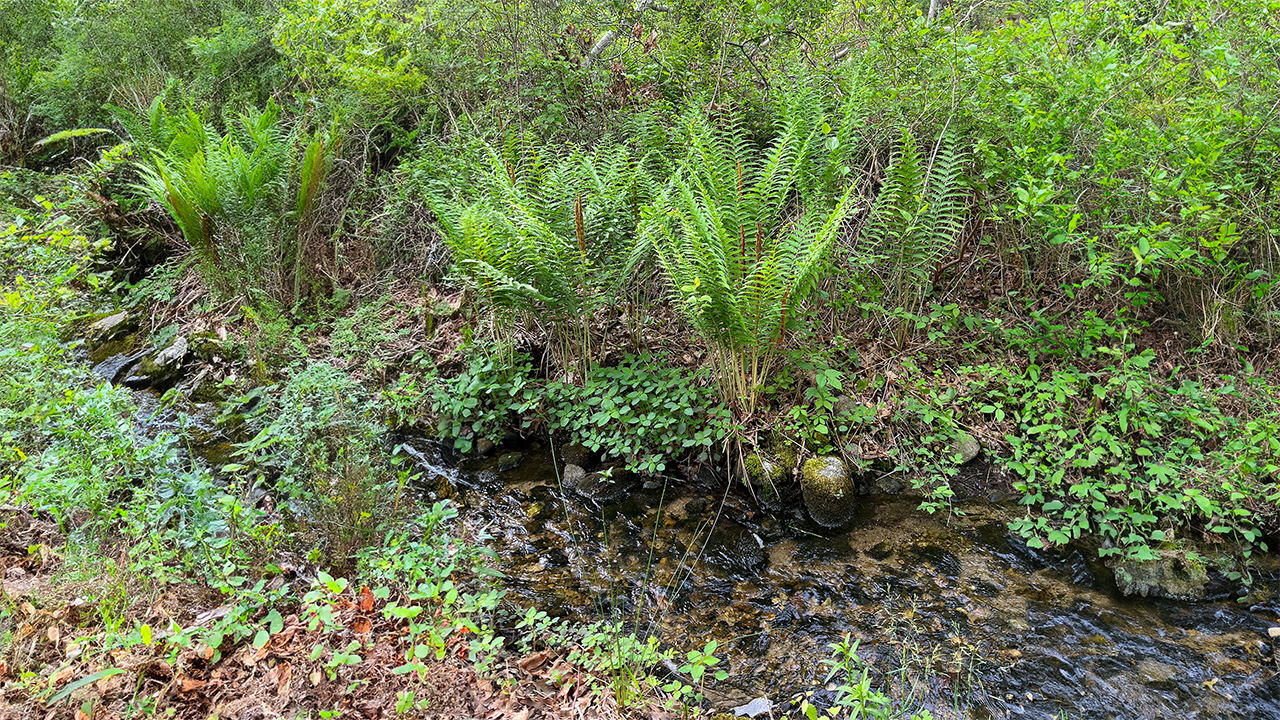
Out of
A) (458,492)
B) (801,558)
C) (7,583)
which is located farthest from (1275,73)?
(7,583)

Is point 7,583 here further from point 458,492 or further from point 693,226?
point 693,226

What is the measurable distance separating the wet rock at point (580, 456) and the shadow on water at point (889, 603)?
0.85ft

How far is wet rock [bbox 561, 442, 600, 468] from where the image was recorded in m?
3.92

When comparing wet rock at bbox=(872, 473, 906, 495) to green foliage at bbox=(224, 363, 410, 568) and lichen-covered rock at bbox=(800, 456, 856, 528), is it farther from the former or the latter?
green foliage at bbox=(224, 363, 410, 568)

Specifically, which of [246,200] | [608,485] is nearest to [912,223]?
[608,485]

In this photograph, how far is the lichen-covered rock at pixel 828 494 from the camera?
11.1 ft

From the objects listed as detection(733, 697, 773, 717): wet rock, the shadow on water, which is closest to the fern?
the shadow on water

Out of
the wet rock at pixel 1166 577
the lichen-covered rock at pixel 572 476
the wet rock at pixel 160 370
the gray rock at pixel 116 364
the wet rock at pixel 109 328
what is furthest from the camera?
the wet rock at pixel 109 328

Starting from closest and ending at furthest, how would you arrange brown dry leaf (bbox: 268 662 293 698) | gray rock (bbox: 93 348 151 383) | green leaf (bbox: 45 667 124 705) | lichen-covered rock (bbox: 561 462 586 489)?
green leaf (bbox: 45 667 124 705) → brown dry leaf (bbox: 268 662 293 698) → lichen-covered rock (bbox: 561 462 586 489) → gray rock (bbox: 93 348 151 383)

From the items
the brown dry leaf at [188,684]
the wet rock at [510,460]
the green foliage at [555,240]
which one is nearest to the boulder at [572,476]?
the wet rock at [510,460]

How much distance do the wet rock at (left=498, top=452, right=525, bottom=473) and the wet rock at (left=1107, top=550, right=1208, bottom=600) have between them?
120 inches

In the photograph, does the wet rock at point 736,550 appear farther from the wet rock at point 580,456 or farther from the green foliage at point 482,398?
the green foliage at point 482,398

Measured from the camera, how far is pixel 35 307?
3.68 metres

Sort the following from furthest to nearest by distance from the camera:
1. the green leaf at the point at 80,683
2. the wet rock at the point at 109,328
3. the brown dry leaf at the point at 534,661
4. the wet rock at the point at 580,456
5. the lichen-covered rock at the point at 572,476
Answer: the wet rock at the point at 109,328 < the wet rock at the point at 580,456 < the lichen-covered rock at the point at 572,476 < the brown dry leaf at the point at 534,661 < the green leaf at the point at 80,683
